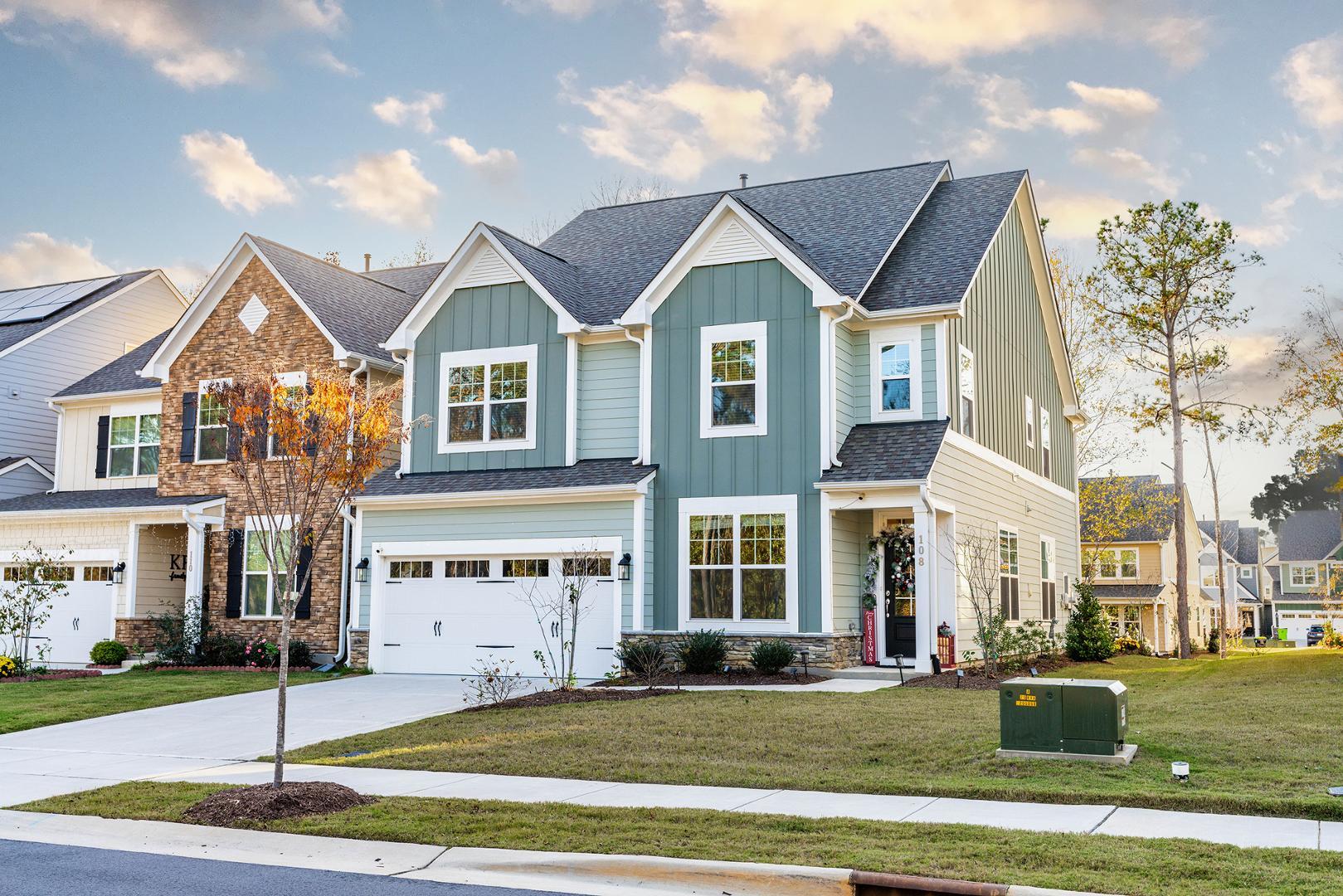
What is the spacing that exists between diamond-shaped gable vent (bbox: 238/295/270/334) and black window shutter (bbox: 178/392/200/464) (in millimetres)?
1920

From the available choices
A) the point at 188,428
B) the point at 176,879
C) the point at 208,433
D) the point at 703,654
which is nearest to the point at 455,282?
the point at 208,433

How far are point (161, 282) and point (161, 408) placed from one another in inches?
348

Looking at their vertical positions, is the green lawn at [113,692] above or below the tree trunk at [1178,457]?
below

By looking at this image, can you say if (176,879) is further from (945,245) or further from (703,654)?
(945,245)

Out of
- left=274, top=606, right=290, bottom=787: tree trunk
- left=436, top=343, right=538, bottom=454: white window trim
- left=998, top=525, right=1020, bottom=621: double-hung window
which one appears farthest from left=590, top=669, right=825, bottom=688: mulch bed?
left=274, top=606, right=290, bottom=787: tree trunk

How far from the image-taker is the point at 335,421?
9.90 meters

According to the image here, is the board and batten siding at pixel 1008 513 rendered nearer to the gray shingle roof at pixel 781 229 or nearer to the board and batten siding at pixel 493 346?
the gray shingle roof at pixel 781 229

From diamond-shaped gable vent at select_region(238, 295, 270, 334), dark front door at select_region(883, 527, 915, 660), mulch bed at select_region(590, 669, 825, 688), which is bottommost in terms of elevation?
mulch bed at select_region(590, 669, 825, 688)

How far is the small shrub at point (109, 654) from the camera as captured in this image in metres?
23.8

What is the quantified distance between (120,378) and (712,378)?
52.6 feet

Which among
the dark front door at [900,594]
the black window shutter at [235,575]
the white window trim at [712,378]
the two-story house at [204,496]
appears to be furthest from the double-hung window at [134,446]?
the dark front door at [900,594]

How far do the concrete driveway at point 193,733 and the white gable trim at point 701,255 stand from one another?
7.08m

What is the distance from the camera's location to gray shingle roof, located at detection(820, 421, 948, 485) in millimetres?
18438

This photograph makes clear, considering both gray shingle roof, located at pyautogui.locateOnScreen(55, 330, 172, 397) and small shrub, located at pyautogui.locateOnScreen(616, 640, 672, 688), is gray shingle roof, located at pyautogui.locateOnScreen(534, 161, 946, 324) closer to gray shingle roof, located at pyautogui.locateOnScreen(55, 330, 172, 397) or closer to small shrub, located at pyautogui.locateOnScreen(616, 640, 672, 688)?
small shrub, located at pyautogui.locateOnScreen(616, 640, 672, 688)
